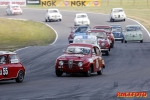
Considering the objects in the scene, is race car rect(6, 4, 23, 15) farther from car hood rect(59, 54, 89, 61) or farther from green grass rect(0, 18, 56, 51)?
car hood rect(59, 54, 89, 61)

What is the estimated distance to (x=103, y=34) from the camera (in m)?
36.7

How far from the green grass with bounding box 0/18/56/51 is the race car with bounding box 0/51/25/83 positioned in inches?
895

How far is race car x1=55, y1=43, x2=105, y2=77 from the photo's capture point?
22.6m

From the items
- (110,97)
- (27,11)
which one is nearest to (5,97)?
(110,97)

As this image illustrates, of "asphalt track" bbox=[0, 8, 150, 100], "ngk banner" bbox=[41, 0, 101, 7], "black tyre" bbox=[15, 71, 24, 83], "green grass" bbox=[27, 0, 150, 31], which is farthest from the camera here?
"ngk banner" bbox=[41, 0, 101, 7]

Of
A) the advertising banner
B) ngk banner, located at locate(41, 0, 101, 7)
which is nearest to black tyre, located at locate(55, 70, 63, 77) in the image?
ngk banner, located at locate(41, 0, 101, 7)

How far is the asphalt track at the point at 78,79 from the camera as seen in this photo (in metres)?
15.5

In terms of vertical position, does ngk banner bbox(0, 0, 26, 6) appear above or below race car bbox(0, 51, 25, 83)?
below

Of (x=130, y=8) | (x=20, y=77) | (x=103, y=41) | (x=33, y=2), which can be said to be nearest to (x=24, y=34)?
(x=103, y=41)

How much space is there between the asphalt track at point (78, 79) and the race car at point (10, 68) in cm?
33

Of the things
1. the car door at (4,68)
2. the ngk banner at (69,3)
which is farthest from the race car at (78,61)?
the ngk banner at (69,3)

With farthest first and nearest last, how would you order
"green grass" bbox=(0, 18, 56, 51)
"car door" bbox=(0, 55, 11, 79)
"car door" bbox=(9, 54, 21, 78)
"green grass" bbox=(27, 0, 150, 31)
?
"green grass" bbox=(27, 0, 150, 31), "green grass" bbox=(0, 18, 56, 51), "car door" bbox=(9, 54, 21, 78), "car door" bbox=(0, 55, 11, 79)

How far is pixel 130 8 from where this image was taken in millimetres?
88688

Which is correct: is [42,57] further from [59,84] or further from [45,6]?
[45,6]
